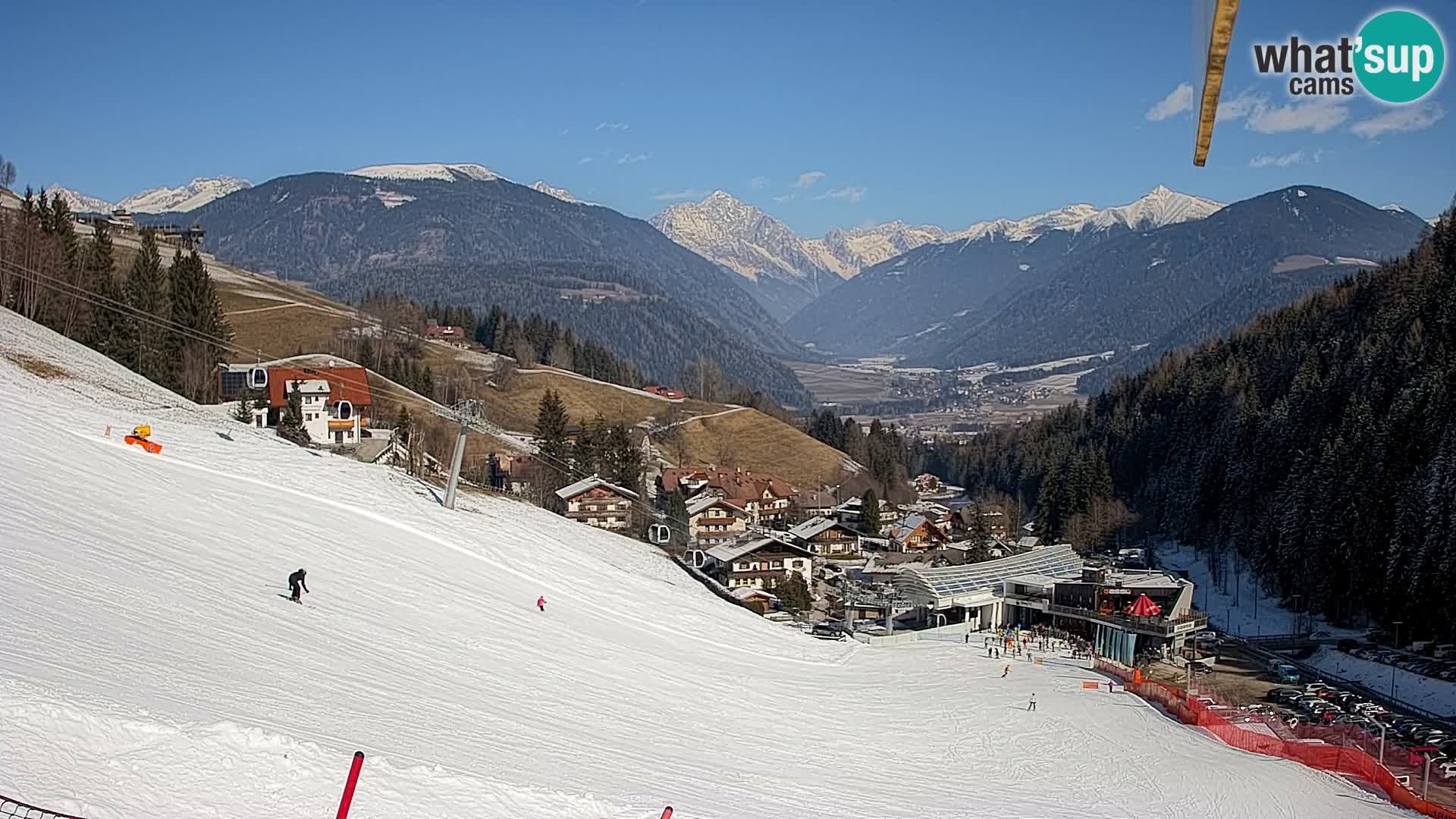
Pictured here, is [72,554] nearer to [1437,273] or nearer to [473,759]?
[473,759]

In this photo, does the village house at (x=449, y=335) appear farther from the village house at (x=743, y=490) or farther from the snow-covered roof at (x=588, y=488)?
the snow-covered roof at (x=588, y=488)

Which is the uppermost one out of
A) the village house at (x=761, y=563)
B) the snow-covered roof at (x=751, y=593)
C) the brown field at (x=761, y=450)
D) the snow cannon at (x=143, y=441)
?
the snow cannon at (x=143, y=441)

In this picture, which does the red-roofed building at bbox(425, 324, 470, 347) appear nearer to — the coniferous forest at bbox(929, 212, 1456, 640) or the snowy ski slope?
the coniferous forest at bbox(929, 212, 1456, 640)

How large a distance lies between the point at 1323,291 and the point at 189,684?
4516 inches

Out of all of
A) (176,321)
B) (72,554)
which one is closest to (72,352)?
(176,321)

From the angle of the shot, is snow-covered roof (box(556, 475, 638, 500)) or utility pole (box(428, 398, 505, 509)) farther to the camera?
snow-covered roof (box(556, 475, 638, 500))

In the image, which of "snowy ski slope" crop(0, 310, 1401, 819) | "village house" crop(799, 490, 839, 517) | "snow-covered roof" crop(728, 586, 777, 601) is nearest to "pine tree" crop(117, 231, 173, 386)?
"snowy ski slope" crop(0, 310, 1401, 819)

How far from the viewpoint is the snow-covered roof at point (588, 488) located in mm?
65562

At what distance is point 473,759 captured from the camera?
1439 cm

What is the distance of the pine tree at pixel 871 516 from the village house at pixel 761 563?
784 inches

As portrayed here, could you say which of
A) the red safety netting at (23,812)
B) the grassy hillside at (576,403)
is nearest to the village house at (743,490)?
the grassy hillside at (576,403)

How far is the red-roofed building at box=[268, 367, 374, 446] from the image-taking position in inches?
2355

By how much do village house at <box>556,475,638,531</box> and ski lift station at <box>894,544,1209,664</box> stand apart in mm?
18101

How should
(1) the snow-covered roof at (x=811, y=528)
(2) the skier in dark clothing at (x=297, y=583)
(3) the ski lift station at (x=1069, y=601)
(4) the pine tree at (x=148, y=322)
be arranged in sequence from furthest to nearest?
(1) the snow-covered roof at (x=811, y=528)
(4) the pine tree at (x=148, y=322)
(3) the ski lift station at (x=1069, y=601)
(2) the skier in dark clothing at (x=297, y=583)
